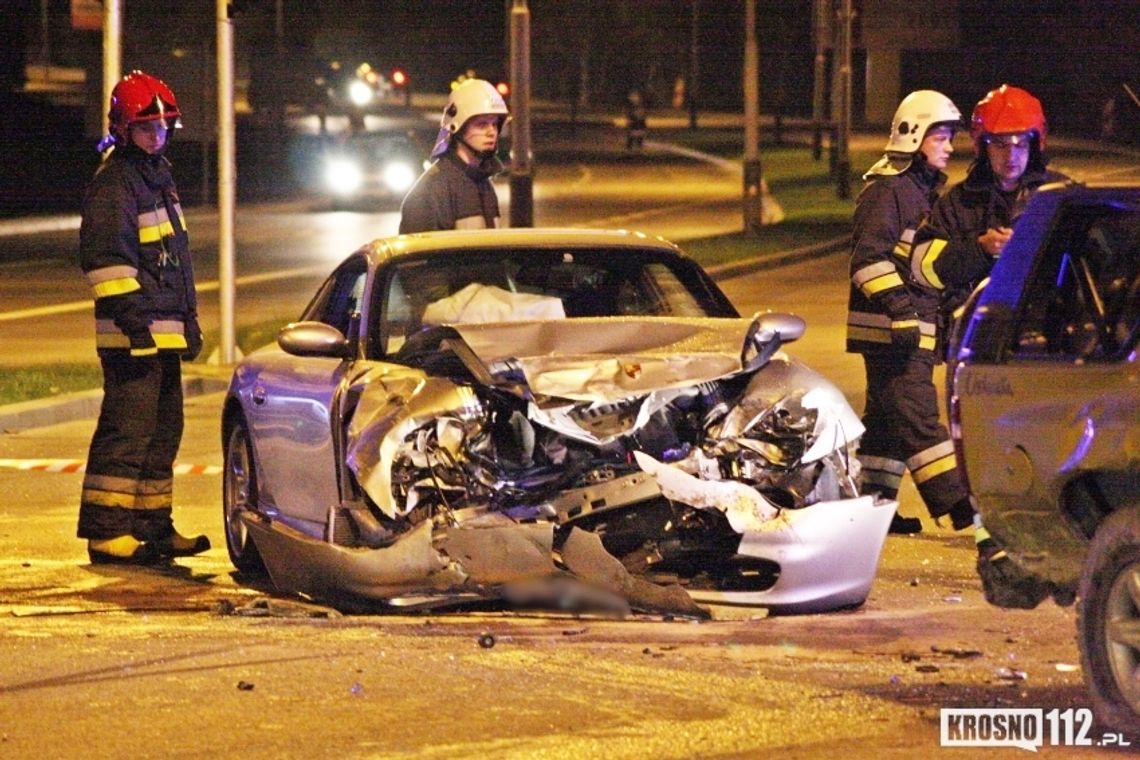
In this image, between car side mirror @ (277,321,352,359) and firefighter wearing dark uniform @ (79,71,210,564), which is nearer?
car side mirror @ (277,321,352,359)

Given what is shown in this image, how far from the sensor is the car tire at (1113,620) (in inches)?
252

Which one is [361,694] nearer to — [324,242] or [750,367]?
[750,367]

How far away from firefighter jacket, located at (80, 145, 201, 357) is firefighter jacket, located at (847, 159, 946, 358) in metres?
2.98

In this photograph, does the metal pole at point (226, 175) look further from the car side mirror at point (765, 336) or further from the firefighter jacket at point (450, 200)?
the car side mirror at point (765, 336)

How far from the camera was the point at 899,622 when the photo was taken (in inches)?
331

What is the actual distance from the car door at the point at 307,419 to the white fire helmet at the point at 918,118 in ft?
8.45

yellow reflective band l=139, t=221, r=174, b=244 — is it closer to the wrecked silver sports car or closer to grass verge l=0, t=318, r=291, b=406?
the wrecked silver sports car

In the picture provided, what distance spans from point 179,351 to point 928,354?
10.9 feet

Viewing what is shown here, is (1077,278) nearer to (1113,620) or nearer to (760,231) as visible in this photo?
(1113,620)

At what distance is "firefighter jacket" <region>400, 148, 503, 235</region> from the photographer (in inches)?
451

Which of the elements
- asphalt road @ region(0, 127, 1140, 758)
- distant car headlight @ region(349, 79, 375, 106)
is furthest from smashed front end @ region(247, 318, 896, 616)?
distant car headlight @ region(349, 79, 375, 106)

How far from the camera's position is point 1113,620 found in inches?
256

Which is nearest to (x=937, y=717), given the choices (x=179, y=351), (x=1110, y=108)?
(x=179, y=351)

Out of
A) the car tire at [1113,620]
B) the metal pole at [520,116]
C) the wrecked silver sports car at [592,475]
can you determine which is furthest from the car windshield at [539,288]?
the metal pole at [520,116]
